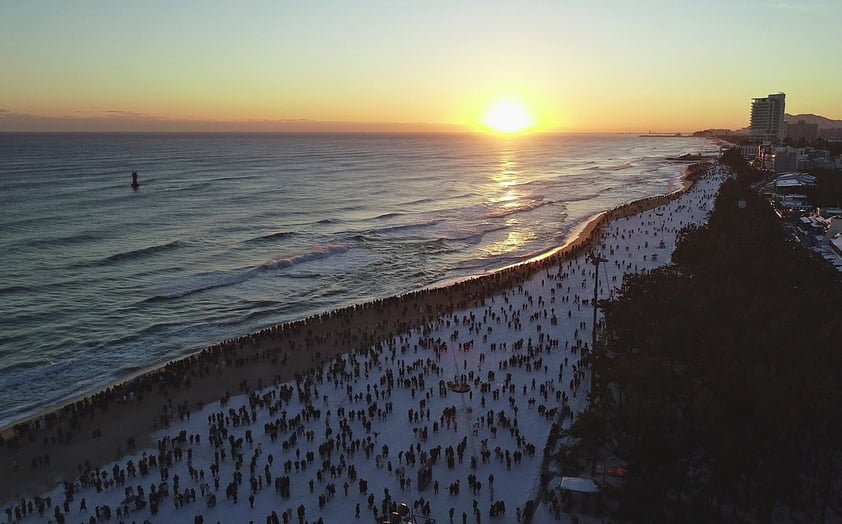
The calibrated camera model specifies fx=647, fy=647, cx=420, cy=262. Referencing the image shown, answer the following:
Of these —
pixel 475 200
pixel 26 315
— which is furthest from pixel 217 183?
pixel 26 315

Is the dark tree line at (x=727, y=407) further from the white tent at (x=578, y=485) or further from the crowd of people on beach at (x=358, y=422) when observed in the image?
the crowd of people on beach at (x=358, y=422)

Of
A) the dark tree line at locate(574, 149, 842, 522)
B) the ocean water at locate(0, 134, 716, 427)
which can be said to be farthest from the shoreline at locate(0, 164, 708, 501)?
the dark tree line at locate(574, 149, 842, 522)

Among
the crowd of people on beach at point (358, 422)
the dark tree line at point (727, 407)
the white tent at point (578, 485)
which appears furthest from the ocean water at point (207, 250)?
the dark tree line at point (727, 407)

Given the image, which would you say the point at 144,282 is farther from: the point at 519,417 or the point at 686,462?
the point at 686,462

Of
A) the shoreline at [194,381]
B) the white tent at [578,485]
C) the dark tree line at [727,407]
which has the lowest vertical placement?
the shoreline at [194,381]

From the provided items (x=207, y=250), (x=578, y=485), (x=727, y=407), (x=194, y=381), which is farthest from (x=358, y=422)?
(x=207, y=250)

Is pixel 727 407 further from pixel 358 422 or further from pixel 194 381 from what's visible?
pixel 194 381
